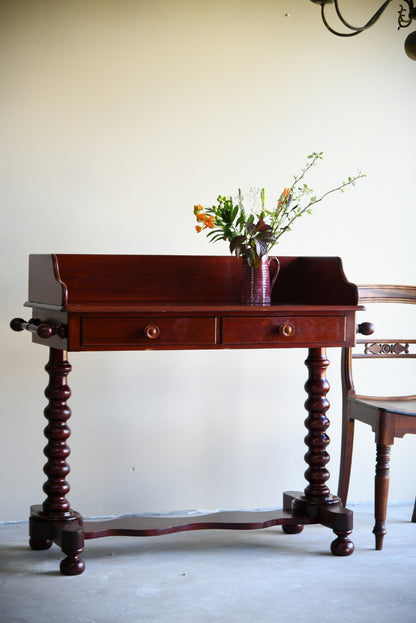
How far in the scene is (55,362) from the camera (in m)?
3.10

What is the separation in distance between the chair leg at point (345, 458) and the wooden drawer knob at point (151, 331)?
3.59ft

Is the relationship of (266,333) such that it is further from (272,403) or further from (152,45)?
(152,45)

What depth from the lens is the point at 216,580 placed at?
2.94m

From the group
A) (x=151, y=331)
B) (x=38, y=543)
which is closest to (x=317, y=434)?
(x=151, y=331)

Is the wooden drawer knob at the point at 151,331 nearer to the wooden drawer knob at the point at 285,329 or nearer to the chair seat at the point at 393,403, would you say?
the wooden drawer knob at the point at 285,329

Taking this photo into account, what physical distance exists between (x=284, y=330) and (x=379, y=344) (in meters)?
0.79

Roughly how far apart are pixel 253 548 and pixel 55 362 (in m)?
1.04

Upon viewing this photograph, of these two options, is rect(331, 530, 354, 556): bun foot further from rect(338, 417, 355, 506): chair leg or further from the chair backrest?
the chair backrest

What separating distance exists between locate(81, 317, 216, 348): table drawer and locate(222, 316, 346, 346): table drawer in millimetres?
77

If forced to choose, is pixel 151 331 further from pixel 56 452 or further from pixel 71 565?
pixel 71 565

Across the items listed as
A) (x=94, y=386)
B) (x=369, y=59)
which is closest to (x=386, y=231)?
(x=369, y=59)

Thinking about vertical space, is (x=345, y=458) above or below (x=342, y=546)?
above

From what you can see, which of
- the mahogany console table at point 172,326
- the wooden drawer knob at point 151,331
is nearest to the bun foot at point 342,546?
the mahogany console table at point 172,326

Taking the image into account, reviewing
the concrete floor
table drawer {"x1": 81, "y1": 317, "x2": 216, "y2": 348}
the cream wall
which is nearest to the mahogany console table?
table drawer {"x1": 81, "y1": 317, "x2": 216, "y2": 348}
